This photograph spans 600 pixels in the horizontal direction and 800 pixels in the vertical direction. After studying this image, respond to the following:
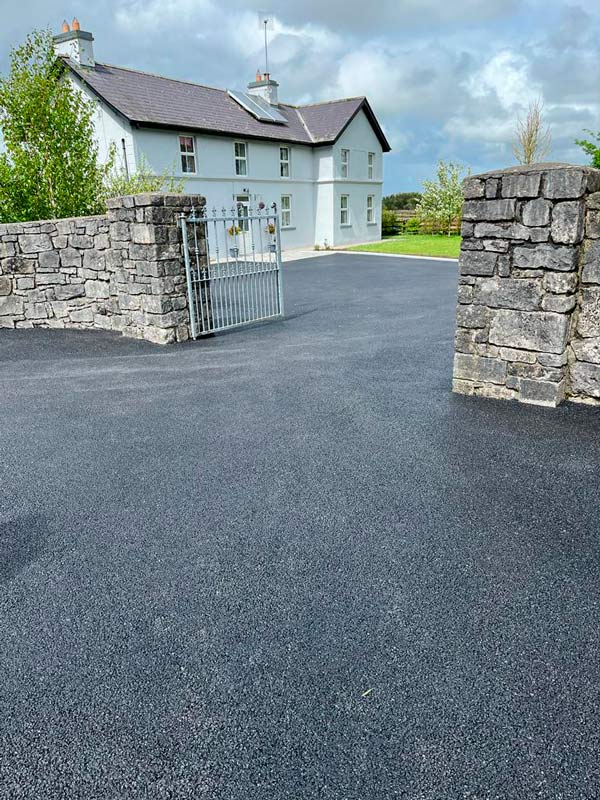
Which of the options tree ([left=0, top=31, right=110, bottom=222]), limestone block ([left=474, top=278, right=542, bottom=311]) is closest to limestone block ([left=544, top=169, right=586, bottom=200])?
limestone block ([left=474, top=278, right=542, bottom=311])

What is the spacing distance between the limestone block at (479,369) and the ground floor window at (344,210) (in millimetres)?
25063

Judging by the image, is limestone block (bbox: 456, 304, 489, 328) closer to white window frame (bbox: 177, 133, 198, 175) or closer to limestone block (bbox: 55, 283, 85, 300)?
limestone block (bbox: 55, 283, 85, 300)

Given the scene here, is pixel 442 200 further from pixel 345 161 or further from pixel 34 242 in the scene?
pixel 34 242

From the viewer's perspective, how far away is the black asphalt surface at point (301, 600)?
81.1 inches

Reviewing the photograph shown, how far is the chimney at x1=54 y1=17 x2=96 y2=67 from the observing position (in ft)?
66.1

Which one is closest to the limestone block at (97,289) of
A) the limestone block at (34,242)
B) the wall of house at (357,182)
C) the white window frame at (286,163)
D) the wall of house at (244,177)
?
the limestone block at (34,242)

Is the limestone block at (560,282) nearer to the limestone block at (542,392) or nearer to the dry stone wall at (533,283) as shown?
the dry stone wall at (533,283)

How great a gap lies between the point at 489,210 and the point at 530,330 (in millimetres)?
1170

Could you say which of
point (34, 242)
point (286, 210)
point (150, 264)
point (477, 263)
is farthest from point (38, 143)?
point (286, 210)

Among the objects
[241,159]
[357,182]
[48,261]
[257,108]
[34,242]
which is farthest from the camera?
[357,182]

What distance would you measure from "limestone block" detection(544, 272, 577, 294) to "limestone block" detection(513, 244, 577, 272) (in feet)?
0.17

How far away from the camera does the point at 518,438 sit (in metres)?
4.82

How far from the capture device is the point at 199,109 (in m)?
23.5

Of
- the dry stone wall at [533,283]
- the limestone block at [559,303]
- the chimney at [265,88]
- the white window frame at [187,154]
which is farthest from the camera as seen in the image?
the chimney at [265,88]
